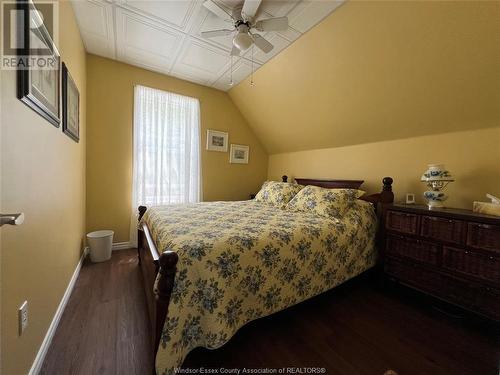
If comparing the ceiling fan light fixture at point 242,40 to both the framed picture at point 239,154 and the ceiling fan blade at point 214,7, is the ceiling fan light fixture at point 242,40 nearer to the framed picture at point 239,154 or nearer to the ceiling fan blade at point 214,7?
the ceiling fan blade at point 214,7

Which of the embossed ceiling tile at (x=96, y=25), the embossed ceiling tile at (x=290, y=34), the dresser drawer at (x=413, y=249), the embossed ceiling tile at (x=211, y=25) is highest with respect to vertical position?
the embossed ceiling tile at (x=96, y=25)

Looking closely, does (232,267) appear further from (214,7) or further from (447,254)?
(214,7)

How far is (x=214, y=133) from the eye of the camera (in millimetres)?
3773

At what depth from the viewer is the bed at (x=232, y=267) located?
114cm

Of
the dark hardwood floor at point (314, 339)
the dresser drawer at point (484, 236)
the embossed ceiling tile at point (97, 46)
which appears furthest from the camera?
the embossed ceiling tile at point (97, 46)

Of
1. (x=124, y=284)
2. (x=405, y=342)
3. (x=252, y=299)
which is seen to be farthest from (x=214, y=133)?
(x=405, y=342)

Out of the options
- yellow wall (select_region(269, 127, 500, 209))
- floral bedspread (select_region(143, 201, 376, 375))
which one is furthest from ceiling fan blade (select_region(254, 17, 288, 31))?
yellow wall (select_region(269, 127, 500, 209))

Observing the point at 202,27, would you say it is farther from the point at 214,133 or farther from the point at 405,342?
the point at 405,342

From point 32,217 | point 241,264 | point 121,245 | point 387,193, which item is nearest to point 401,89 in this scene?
point 387,193

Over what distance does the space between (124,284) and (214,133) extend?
261 cm

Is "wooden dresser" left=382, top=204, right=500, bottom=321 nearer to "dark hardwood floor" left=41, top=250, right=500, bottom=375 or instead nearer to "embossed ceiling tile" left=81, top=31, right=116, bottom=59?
"dark hardwood floor" left=41, top=250, right=500, bottom=375

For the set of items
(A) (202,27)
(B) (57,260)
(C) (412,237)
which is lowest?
(B) (57,260)

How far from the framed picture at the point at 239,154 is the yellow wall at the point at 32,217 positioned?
97.1 inches

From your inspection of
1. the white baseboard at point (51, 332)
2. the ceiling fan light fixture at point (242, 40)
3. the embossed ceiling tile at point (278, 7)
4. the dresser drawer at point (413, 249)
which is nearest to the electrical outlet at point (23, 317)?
the white baseboard at point (51, 332)
